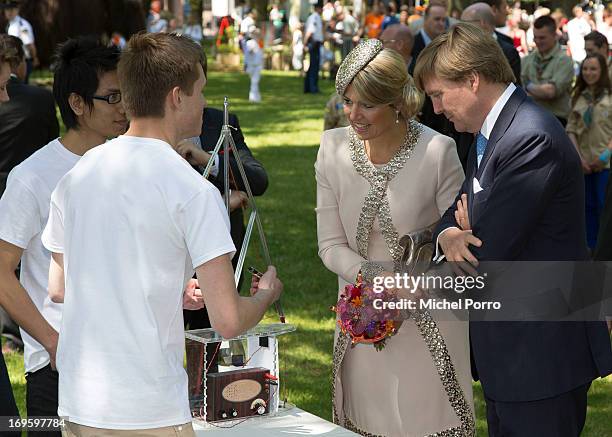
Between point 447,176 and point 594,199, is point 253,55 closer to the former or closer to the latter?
point 594,199

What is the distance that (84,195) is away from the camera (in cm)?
262

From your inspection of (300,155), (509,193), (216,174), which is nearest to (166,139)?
(509,193)

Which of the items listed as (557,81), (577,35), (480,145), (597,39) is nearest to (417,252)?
(480,145)

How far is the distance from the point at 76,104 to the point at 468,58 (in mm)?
1419

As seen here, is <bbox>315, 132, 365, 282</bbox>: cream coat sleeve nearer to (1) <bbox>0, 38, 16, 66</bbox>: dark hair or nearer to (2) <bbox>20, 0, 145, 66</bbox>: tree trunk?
(1) <bbox>0, 38, 16, 66</bbox>: dark hair

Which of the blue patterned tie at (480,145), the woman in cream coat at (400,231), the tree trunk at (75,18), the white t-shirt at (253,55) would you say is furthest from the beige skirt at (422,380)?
the tree trunk at (75,18)

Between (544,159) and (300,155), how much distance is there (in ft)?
40.5

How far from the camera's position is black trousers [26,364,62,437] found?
364cm

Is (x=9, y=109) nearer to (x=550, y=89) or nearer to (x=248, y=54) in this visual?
(x=550, y=89)

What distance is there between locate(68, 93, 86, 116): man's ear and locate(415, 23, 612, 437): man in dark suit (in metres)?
1.25

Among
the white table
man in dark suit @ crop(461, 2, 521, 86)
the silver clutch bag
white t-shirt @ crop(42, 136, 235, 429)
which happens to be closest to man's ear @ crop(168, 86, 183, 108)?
white t-shirt @ crop(42, 136, 235, 429)

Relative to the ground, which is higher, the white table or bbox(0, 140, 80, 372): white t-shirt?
bbox(0, 140, 80, 372): white t-shirt

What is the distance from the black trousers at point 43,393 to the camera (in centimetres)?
364

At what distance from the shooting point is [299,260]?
9.49 meters
